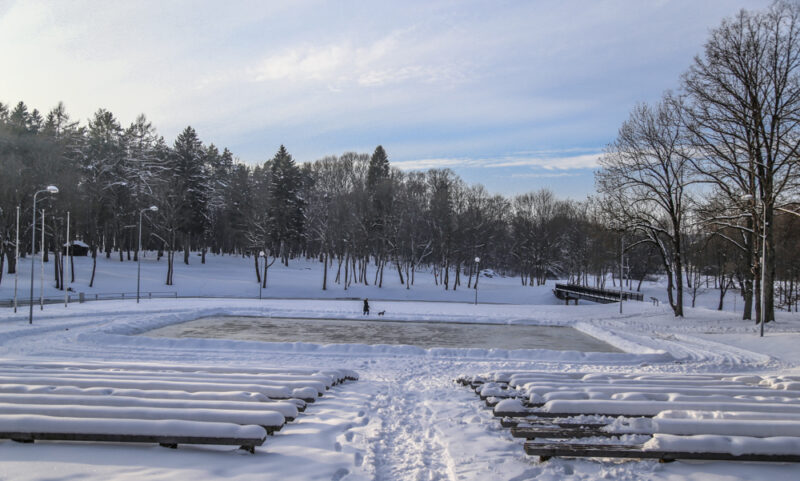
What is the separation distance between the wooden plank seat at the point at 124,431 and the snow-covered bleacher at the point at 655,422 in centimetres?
340

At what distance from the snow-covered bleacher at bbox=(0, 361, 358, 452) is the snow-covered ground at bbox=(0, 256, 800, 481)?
0.69 feet

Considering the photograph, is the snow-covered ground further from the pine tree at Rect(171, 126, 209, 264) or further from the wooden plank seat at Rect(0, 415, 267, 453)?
the pine tree at Rect(171, 126, 209, 264)

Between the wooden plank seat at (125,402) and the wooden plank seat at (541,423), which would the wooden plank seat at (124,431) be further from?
the wooden plank seat at (541,423)

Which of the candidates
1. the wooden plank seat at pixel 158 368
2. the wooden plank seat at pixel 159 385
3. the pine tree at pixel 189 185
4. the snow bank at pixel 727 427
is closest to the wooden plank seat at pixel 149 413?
the wooden plank seat at pixel 159 385

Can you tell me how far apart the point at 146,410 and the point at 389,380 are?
8134 mm

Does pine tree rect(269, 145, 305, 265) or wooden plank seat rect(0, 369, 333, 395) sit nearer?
wooden plank seat rect(0, 369, 333, 395)

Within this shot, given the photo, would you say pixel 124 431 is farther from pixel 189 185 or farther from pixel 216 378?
pixel 189 185

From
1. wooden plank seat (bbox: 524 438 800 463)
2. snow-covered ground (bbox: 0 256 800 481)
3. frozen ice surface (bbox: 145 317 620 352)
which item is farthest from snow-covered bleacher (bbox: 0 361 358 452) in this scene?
frozen ice surface (bbox: 145 317 620 352)

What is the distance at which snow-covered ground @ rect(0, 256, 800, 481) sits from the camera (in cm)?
543

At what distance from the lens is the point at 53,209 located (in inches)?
1823

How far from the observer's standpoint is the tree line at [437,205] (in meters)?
28.4

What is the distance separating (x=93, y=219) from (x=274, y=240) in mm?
20211

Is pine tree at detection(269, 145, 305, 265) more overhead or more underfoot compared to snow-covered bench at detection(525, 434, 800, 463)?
more overhead

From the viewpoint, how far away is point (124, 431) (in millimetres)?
5523
